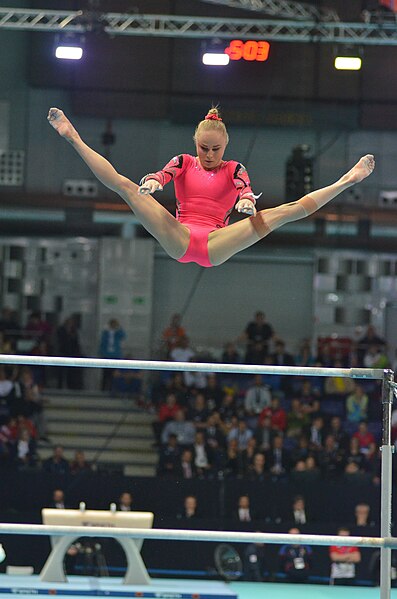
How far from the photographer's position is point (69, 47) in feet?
39.2

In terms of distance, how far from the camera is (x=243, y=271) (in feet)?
63.9

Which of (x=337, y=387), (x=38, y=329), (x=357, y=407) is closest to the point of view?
(x=357, y=407)

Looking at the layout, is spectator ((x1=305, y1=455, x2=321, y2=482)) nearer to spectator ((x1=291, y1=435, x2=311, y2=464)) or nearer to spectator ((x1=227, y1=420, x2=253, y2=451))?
spectator ((x1=291, y1=435, x2=311, y2=464))

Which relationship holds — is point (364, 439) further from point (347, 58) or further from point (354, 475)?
point (347, 58)

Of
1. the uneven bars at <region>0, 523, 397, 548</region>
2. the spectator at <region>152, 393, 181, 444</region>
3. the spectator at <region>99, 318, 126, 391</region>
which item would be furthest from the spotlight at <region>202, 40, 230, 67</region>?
the uneven bars at <region>0, 523, 397, 548</region>

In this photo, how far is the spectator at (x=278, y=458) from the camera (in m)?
13.4

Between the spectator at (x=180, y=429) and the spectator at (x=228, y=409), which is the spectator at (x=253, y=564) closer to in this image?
the spectator at (x=180, y=429)

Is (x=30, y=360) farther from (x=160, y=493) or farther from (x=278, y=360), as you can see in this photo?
(x=278, y=360)

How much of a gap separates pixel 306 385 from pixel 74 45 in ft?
21.2

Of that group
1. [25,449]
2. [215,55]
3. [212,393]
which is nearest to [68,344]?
[212,393]

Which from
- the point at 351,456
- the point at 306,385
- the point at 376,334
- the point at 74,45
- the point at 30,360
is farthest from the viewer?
the point at 376,334

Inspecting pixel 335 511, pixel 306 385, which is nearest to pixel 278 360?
pixel 306 385

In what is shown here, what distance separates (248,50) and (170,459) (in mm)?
5728

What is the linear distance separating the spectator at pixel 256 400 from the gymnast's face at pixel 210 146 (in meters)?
9.45
